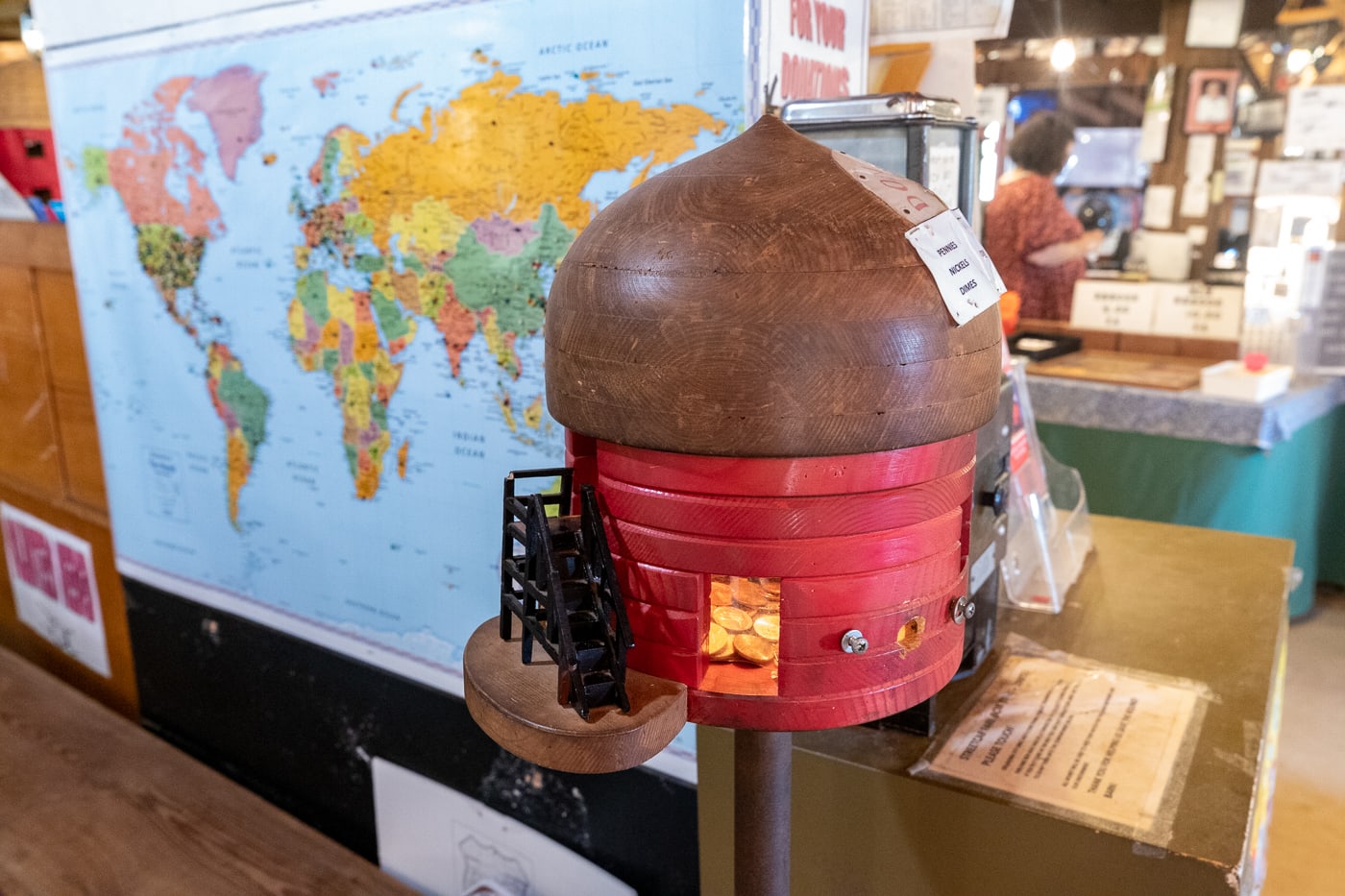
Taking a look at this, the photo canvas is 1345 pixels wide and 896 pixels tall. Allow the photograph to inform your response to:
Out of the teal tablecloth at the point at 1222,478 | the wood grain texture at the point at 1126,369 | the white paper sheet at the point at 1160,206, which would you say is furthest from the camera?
the white paper sheet at the point at 1160,206

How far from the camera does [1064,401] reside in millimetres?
3750

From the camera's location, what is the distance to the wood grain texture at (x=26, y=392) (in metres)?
2.85

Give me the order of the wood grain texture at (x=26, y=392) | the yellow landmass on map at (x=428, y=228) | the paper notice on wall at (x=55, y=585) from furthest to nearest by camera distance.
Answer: the paper notice on wall at (x=55, y=585)
the wood grain texture at (x=26, y=392)
the yellow landmass on map at (x=428, y=228)

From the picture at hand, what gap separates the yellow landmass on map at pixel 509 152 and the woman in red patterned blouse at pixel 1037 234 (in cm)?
356

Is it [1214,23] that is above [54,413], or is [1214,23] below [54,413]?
above

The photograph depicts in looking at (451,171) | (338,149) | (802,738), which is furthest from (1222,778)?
(338,149)

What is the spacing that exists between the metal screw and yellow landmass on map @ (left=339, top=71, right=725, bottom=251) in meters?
0.87

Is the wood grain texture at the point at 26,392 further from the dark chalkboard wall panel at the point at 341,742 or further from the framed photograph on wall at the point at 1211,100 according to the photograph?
the framed photograph on wall at the point at 1211,100

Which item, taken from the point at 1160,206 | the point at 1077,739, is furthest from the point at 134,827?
the point at 1160,206

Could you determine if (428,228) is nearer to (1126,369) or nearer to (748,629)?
(748,629)

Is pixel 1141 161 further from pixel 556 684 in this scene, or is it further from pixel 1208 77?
pixel 556 684

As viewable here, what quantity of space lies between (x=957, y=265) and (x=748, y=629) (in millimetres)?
360

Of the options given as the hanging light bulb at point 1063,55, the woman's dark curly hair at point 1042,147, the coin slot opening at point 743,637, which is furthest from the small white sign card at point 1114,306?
the coin slot opening at point 743,637

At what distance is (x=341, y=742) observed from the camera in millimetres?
2334
